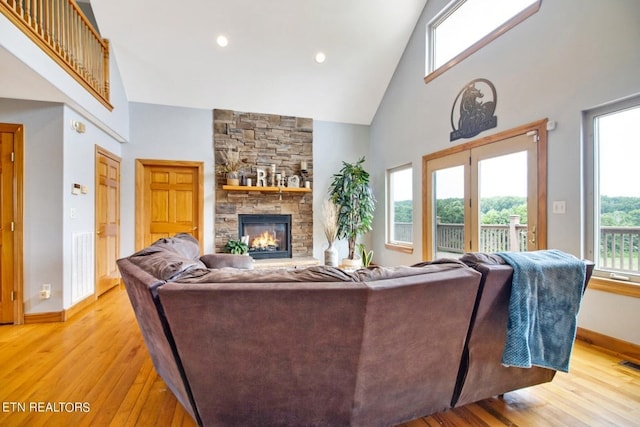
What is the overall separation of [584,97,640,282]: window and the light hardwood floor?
30.8 inches

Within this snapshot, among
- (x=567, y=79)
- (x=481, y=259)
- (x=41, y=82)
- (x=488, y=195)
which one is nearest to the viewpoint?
(x=481, y=259)

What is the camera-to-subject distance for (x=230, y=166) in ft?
16.1

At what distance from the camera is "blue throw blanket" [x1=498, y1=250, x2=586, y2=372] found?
1.38 meters

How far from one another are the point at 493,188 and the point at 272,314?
3.24 metres

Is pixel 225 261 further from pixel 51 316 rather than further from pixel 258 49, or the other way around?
pixel 258 49

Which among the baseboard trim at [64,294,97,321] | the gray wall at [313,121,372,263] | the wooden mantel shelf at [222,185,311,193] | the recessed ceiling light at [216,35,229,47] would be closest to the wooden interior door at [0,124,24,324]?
the baseboard trim at [64,294,97,321]

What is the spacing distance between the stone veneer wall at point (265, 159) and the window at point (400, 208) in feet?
4.90

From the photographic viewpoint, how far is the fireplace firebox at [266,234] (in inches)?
205

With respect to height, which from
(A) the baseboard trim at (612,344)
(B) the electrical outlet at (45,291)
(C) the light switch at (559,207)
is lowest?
(A) the baseboard trim at (612,344)

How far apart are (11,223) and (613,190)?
553cm

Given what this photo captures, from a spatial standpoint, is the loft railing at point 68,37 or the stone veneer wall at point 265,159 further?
the stone veneer wall at point 265,159

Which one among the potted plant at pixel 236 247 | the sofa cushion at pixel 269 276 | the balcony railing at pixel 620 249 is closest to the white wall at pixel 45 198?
the potted plant at pixel 236 247

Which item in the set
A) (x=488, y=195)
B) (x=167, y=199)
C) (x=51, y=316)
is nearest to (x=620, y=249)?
(x=488, y=195)

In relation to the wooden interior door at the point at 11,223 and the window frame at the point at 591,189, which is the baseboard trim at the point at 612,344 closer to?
the window frame at the point at 591,189
